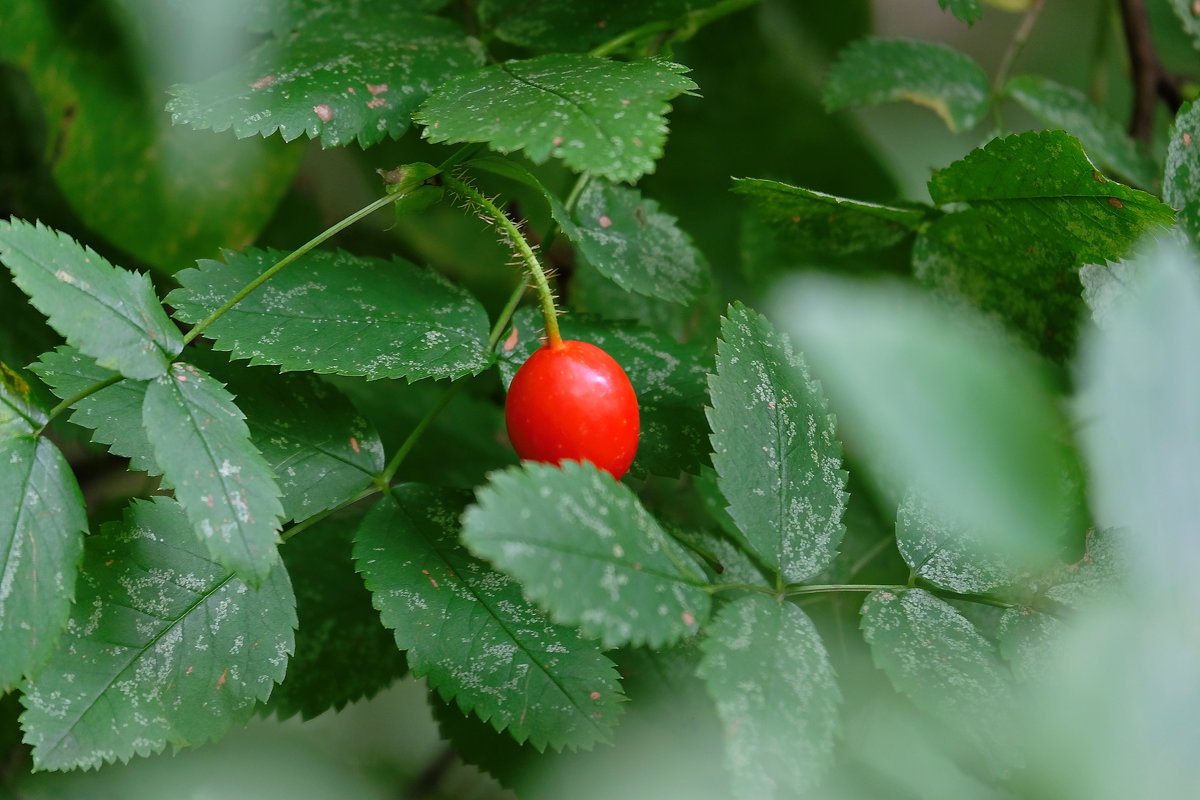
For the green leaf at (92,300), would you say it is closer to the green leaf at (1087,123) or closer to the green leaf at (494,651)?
the green leaf at (494,651)

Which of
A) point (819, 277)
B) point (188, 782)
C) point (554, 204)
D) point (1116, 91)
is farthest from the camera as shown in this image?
point (1116, 91)

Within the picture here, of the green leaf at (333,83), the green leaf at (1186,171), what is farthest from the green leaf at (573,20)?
the green leaf at (1186,171)

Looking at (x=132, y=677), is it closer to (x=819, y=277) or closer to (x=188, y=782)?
(x=188, y=782)

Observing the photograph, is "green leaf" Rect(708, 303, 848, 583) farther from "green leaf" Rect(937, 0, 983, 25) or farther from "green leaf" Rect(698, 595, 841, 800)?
"green leaf" Rect(937, 0, 983, 25)

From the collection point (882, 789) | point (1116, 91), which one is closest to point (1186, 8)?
point (1116, 91)

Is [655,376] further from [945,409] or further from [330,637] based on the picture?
[945,409]
